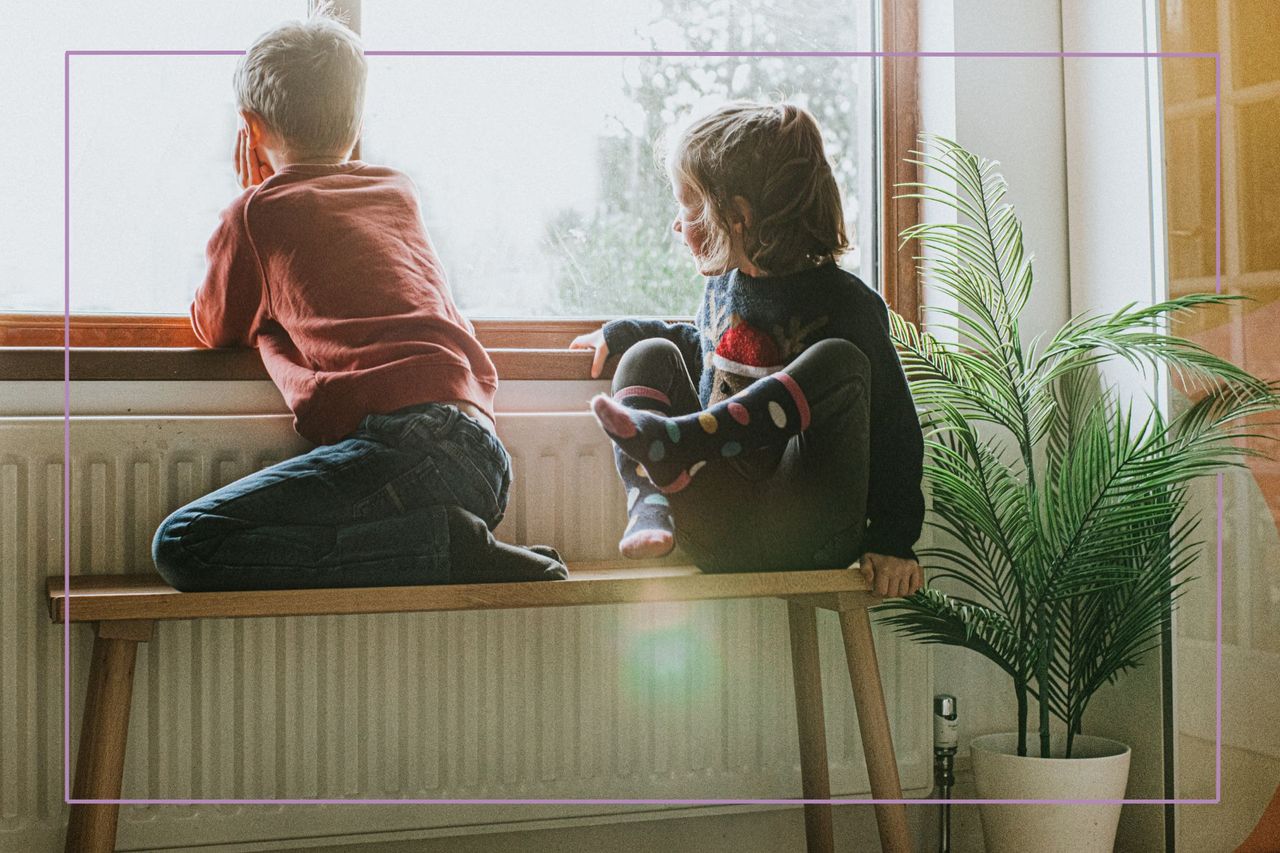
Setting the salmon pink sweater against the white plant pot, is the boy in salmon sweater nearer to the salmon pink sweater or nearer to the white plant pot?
the salmon pink sweater

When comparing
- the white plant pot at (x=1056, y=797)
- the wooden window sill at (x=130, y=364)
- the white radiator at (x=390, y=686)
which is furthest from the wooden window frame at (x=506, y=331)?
the white plant pot at (x=1056, y=797)

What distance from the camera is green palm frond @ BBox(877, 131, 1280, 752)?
5.44 ft

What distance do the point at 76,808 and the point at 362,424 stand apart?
601mm

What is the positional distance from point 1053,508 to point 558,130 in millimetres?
1015

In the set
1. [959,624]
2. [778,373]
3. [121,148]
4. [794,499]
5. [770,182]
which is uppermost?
[121,148]

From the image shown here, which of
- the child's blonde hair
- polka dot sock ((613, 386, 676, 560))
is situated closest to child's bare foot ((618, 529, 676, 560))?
polka dot sock ((613, 386, 676, 560))

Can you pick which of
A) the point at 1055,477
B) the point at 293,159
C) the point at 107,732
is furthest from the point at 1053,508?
the point at 107,732

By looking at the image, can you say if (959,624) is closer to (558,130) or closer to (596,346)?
(596,346)

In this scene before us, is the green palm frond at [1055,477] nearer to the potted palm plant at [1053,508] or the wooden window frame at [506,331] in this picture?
the potted palm plant at [1053,508]

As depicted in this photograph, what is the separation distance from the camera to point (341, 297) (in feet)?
4.72

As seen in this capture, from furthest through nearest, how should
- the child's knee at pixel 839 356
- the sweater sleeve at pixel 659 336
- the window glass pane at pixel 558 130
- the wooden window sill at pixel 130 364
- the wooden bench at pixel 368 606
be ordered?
the window glass pane at pixel 558 130 < the sweater sleeve at pixel 659 336 < the wooden window sill at pixel 130 364 < the child's knee at pixel 839 356 < the wooden bench at pixel 368 606

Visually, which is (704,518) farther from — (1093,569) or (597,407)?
(1093,569)

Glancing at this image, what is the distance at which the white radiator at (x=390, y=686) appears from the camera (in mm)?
1516

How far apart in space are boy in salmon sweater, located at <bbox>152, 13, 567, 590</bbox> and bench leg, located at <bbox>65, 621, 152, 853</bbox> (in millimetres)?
96
